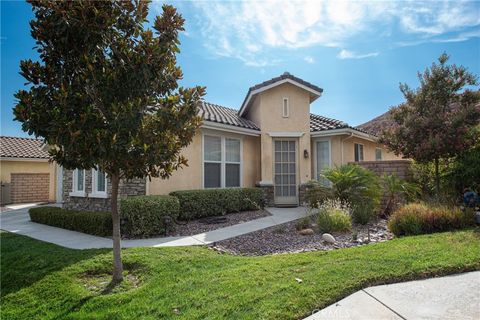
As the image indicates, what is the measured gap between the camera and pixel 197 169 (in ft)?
38.1

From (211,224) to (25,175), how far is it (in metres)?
17.5

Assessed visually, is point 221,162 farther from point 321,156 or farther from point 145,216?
point 321,156

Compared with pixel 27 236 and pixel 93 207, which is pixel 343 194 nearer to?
pixel 93 207

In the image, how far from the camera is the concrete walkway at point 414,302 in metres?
3.23

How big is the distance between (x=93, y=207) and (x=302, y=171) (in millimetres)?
9386

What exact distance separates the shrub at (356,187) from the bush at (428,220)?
2065mm

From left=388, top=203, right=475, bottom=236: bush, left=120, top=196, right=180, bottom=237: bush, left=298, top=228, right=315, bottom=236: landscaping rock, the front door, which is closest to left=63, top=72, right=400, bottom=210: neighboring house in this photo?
the front door

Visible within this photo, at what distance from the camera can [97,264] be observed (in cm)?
546

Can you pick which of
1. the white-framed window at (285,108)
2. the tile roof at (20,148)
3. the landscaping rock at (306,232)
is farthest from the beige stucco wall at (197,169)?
the tile roof at (20,148)

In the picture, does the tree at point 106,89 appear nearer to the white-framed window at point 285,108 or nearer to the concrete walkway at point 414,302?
the concrete walkway at point 414,302

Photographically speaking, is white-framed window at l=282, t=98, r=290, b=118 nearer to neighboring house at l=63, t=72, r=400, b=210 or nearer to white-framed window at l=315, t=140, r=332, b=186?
neighboring house at l=63, t=72, r=400, b=210

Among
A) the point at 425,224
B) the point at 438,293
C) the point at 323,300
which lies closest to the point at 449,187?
the point at 425,224

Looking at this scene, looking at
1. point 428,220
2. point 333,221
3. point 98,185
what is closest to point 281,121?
point 333,221

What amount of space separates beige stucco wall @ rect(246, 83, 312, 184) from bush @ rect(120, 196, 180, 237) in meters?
6.28
